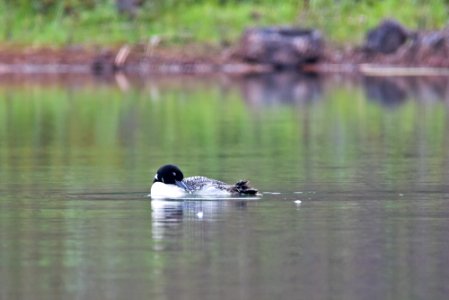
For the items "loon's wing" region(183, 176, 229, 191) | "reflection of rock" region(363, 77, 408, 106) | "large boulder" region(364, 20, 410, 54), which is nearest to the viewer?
"loon's wing" region(183, 176, 229, 191)

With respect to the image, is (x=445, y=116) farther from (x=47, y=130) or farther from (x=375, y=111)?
(x=47, y=130)

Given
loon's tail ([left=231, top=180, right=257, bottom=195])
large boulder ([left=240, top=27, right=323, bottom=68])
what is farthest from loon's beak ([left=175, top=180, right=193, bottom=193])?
large boulder ([left=240, top=27, right=323, bottom=68])

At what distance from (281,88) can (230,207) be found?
28.6 m

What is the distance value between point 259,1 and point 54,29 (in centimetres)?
780

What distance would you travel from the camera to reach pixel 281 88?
45656mm

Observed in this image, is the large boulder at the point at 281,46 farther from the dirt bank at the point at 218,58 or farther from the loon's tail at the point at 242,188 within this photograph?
the loon's tail at the point at 242,188

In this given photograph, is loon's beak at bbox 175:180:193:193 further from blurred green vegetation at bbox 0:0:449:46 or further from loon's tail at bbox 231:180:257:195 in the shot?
blurred green vegetation at bbox 0:0:449:46

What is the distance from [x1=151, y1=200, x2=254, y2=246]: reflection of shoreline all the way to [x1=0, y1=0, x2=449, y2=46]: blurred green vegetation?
3820cm

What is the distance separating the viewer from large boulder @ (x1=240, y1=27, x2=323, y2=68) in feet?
174

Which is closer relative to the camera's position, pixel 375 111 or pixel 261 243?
pixel 261 243

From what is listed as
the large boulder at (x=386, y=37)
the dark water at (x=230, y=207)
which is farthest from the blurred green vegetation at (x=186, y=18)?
the dark water at (x=230, y=207)

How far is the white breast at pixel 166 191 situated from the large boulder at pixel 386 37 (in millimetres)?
35866

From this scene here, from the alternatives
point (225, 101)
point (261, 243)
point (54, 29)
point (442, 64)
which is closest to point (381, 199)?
point (261, 243)

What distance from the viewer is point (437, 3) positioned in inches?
2283
